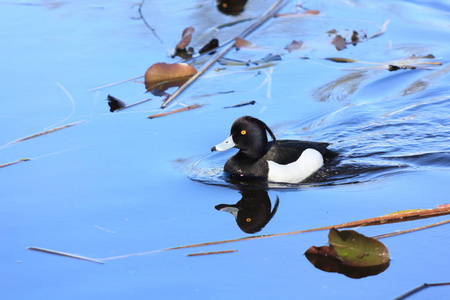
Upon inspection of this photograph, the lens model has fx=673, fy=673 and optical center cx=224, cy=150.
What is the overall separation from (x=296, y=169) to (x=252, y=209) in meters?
1.01

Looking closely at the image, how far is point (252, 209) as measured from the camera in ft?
18.8

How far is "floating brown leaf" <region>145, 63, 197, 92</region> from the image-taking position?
337 inches

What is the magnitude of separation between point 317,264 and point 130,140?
309 centimetres

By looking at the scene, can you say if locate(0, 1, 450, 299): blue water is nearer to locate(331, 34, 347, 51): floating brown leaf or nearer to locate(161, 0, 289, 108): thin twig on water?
locate(161, 0, 289, 108): thin twig on water

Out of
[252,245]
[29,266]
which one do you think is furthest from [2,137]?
[252,245]

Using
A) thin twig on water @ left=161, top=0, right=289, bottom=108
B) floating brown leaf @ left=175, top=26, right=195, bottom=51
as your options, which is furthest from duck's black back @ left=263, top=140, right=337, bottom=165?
floating brown leaf @ left=175, top=26, right=195, bottom=51

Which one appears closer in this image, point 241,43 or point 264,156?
point 264,156

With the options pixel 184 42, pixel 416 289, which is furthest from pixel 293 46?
pixel 416 289

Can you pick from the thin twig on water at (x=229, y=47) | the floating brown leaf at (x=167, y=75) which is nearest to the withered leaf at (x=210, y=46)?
the thin twig on water at (x=229, y=47)

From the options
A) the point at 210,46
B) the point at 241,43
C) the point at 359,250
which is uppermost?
the point at 359,250

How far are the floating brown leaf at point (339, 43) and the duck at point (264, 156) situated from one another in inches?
135

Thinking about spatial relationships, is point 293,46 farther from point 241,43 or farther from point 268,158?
point 268,158

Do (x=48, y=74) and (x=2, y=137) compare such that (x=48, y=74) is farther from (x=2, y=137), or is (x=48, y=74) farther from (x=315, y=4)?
(x=315, y=4)

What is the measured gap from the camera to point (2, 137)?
7.11 meters
